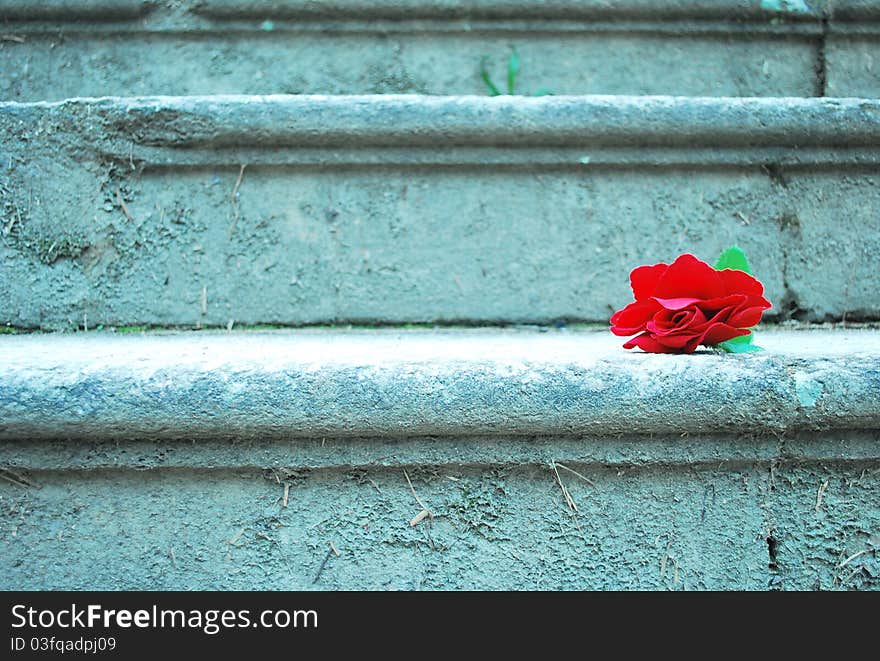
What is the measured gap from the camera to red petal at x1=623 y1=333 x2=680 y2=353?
2.78 ft

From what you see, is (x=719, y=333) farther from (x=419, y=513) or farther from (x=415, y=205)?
(x=415, y=205)

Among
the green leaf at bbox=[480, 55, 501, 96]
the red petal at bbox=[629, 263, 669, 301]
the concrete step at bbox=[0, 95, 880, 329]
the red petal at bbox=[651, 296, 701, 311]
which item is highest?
the green leaf at bbox=[480, 55, 501, 96]

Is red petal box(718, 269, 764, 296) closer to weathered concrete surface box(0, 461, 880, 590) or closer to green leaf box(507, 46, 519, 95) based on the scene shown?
weathered concrete surface box(0, 461, 880, 590)

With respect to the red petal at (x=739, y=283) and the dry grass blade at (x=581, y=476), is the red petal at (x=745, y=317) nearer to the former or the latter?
the red petal at (x=739, y=283)

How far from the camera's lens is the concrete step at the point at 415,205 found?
1152 millimetres

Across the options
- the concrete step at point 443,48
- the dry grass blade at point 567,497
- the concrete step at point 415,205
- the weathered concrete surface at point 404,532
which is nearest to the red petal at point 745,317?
the weathered concrete surface at point 404,532

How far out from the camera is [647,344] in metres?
0.87

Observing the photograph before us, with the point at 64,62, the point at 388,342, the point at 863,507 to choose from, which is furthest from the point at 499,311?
the point at 64,62

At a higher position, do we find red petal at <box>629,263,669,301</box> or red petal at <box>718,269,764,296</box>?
red petal at <box>629,263,669,301</box>

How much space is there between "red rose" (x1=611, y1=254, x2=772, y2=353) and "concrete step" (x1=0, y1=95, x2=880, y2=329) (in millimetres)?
346

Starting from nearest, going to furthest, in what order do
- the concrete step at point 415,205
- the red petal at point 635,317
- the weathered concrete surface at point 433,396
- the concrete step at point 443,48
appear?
the weathered concrete surface at point 433,396 < the red petal at point 635,317 < the concrete step at point 415,205 < the concrete step at point 443,48

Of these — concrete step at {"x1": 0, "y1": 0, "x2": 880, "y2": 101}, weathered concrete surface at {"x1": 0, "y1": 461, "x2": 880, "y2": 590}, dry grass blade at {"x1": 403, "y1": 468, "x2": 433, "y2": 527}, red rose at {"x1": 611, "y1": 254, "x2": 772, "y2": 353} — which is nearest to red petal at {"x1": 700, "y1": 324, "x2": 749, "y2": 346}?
red rose at {"x1": 611, "y1": 254, "x2": 772, "y2": 353}

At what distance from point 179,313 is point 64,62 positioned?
1.79 feet

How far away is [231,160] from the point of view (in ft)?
3.90
